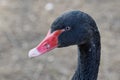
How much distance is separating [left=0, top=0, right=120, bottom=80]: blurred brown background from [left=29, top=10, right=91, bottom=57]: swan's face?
181cm

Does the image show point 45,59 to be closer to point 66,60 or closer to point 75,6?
point 66,60

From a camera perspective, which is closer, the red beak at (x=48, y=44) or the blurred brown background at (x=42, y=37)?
the red beak at (x=48, y=44)

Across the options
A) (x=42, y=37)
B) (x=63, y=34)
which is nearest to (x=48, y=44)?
(x=63, y=34)

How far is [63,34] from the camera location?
3363 millimetres

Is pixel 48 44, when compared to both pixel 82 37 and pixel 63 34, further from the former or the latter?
pixel 82 37

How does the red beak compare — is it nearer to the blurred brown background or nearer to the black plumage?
the black plumage

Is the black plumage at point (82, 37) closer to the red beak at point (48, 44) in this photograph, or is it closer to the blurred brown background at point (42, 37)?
the red beak at point (48, 44)

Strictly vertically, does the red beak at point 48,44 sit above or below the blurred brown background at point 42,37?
below

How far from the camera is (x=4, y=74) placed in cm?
522

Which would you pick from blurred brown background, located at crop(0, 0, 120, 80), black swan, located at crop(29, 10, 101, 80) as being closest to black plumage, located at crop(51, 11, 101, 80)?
black swan, located at crop(29, 10, 101, 80)

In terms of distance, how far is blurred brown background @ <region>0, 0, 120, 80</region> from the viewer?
207 inches

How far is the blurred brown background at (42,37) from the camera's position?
526 centimetres

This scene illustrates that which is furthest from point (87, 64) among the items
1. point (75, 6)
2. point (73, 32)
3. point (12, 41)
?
point (75, 6)

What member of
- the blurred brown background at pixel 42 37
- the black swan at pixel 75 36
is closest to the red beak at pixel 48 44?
the black swan at pixel 75 36
